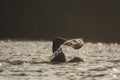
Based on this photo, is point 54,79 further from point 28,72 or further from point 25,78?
point 28,72

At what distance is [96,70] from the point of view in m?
46.3

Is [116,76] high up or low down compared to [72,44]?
down

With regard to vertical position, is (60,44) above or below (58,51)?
above

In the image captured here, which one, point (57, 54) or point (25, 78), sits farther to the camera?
point (57, 54)

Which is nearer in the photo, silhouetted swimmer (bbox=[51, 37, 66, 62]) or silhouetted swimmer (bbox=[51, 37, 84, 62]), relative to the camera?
silhouetted swimmer (bbox=[51, 37, 84, 62])

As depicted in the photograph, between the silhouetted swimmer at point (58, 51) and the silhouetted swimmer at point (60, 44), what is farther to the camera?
the silhouetted swimmer at point (58, 51)

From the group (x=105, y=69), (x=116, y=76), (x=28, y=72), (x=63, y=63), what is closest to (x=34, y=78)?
(x=28, y=72)

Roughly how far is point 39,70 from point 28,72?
1995 millimetres

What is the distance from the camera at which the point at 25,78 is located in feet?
128

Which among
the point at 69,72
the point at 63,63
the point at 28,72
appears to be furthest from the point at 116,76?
the point at 63,63

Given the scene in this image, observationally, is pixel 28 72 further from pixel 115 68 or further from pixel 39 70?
pixel 115 68

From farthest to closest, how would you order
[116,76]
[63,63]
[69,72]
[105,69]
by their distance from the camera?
[63,63] < [105,69] < [69,72] < [116,76]

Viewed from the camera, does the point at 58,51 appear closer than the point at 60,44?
Yes

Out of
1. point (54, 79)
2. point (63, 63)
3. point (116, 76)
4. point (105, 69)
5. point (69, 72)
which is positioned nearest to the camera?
point (54, 79)
